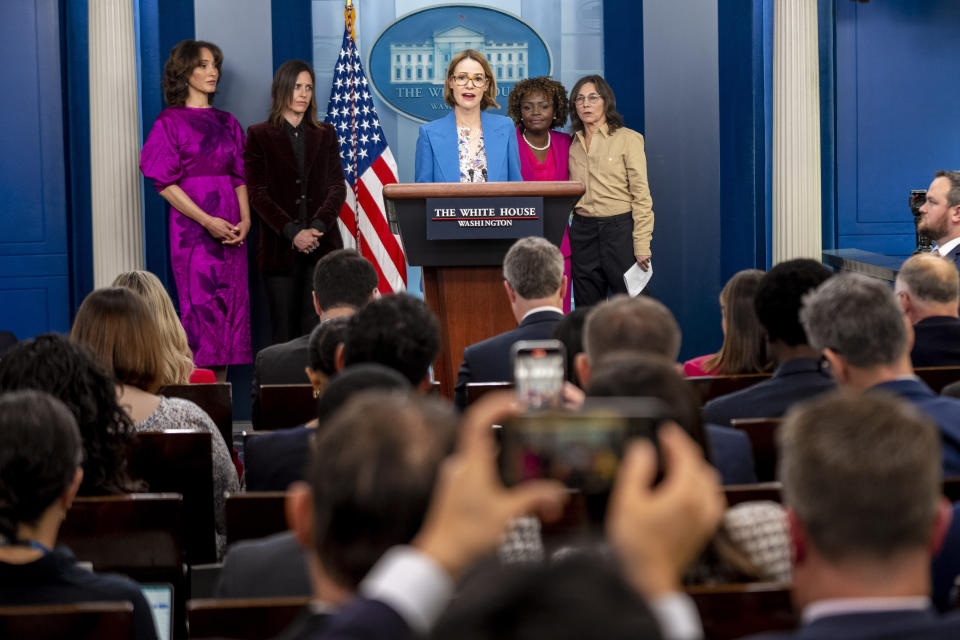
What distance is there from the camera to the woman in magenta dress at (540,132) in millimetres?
6402

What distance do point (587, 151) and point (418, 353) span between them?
404cm

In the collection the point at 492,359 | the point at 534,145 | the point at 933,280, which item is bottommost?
the point at 492,359

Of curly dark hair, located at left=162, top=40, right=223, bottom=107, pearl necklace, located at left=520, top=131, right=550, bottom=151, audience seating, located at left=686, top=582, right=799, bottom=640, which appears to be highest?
curly dark hair, located at left=162, top=40, right=223, bottom=107

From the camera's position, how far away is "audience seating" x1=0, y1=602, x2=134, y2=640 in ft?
4.88

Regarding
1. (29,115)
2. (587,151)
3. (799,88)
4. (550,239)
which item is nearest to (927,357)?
(550,239)

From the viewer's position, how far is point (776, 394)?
2.95 metres

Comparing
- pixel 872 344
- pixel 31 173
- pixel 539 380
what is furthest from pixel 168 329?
pixel 31 173

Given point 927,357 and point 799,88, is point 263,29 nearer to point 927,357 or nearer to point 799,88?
point 799,88

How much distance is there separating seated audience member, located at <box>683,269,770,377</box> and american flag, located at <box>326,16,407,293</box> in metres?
3.04

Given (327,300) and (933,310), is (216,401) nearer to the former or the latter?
(327,300)

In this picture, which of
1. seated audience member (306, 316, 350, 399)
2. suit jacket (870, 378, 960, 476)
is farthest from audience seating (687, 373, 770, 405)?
seated audience member (306, 316, 350, 399)

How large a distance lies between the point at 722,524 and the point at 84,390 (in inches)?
60.4

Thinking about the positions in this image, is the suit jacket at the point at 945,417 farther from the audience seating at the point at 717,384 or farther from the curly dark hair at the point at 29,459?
the curly dark hair at the point at 29,459

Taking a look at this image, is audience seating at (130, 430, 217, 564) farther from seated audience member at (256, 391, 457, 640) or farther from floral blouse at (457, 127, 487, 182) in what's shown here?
floral blouse at (457, 127, 487, 182)
